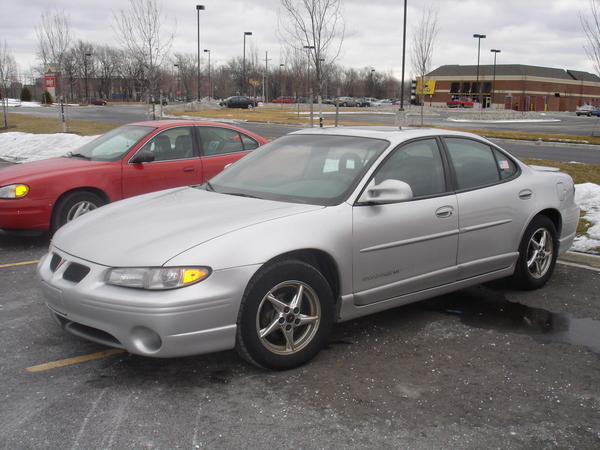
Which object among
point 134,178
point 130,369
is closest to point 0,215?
point 134,178

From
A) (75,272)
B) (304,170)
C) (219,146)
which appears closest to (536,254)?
(304,170)

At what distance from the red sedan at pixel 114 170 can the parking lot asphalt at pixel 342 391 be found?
93.8 inches

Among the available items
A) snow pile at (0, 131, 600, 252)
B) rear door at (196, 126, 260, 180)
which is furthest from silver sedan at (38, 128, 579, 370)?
snow pile at (0, 131, 600, 252)

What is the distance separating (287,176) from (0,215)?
4.05 meters

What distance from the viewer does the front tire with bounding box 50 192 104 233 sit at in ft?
23.7

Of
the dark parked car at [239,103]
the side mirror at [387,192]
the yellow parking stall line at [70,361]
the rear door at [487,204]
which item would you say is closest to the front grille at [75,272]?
the yellow parking stall line at [70,361]

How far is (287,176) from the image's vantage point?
4.71 m

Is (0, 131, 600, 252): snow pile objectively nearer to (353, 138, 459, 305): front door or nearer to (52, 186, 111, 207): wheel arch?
(52, 186, 111, 207): wheel arch

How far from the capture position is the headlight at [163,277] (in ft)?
11.1

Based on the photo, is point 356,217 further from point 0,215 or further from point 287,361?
point 0,215

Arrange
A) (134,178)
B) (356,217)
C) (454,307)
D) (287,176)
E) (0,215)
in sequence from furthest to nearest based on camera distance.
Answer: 1. (134,178)
2. (0,215)
3. (454,307)
4. (287,176)
5. (356,217)

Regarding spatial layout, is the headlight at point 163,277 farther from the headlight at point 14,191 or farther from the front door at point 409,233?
the headlight at point 14,191

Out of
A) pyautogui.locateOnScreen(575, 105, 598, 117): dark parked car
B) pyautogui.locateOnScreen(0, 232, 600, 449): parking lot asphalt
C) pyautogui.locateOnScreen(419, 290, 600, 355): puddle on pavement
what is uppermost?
pyautogui.locateOnScreen(575, 105, 598, 117): dark parked car

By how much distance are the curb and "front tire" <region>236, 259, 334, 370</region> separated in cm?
397
